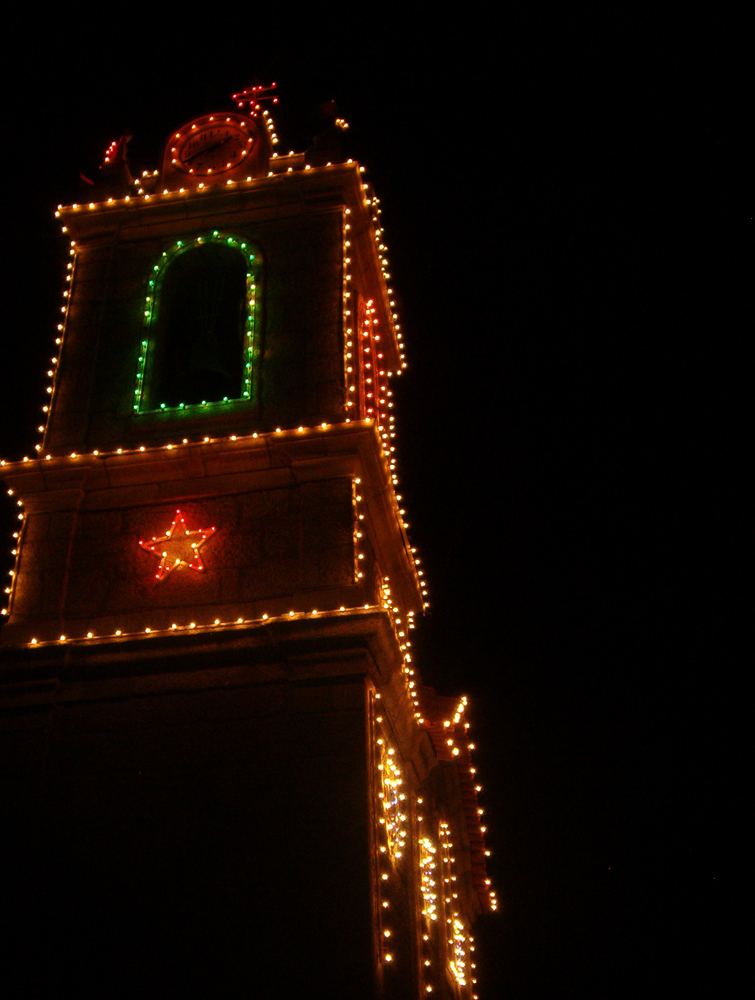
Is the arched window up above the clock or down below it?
below

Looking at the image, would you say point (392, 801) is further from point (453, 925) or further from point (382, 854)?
point (453, 925)

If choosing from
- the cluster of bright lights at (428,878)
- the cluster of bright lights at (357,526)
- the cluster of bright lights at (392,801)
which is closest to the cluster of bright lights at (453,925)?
the cluster of bright lights at (428,878)

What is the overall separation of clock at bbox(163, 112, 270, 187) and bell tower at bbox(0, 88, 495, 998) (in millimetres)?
47

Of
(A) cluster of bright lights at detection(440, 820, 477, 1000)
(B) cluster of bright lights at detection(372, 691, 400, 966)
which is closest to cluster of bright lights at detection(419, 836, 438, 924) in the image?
(A) cluster of bright lights at detection(440, 820, 477, 1000)

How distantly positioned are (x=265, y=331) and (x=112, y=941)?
242 inches

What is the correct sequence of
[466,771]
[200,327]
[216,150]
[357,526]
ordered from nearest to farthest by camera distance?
[357,526] → [200,327] → [216,150] → [466,771]

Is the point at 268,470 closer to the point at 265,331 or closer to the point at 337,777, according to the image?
the point at 265,331

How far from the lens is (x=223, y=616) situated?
8.48 m

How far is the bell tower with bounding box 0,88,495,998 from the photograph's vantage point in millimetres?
7234

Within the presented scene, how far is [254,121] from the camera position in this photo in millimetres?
12719

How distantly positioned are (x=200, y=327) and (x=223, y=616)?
396 cm

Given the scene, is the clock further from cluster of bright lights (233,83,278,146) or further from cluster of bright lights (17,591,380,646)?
cluster of bright lights (17,591,380,646)

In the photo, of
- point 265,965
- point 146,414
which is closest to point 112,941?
point 265,965

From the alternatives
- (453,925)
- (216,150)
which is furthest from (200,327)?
(453,925)
